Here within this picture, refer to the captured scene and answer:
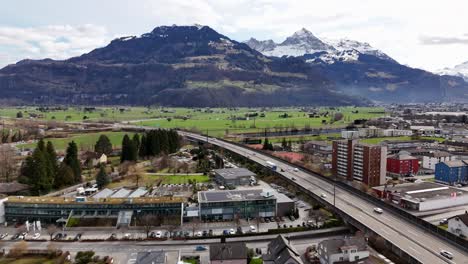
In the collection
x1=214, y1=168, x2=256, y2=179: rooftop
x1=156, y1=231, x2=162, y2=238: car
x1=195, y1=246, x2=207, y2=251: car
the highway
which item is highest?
x1=214, y1=168, x2=256, y2=179: rooftop

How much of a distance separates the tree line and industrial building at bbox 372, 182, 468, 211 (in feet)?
100.0

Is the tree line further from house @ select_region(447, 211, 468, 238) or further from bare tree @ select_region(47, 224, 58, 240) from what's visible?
house @ select_region(447, 211, 468, 238)

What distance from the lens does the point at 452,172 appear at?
39906mm

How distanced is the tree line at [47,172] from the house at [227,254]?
22.0m

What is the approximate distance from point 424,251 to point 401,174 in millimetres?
24336

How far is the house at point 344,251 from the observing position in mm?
21219

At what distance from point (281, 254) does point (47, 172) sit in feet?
86.3

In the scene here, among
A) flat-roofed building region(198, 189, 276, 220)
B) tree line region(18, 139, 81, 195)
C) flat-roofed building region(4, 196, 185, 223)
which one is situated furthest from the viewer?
tree line region(18, 139, 81, 195)

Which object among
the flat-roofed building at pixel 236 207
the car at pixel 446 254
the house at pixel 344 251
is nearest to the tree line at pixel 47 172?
the flat-roofed building at pixel 236 207

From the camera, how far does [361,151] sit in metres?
39.2

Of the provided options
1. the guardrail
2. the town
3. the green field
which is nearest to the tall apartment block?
the town

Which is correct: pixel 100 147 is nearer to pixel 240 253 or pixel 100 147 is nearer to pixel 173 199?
pixel 173 199

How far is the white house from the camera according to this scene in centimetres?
4594

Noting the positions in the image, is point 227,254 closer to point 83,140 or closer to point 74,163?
point 74,163
